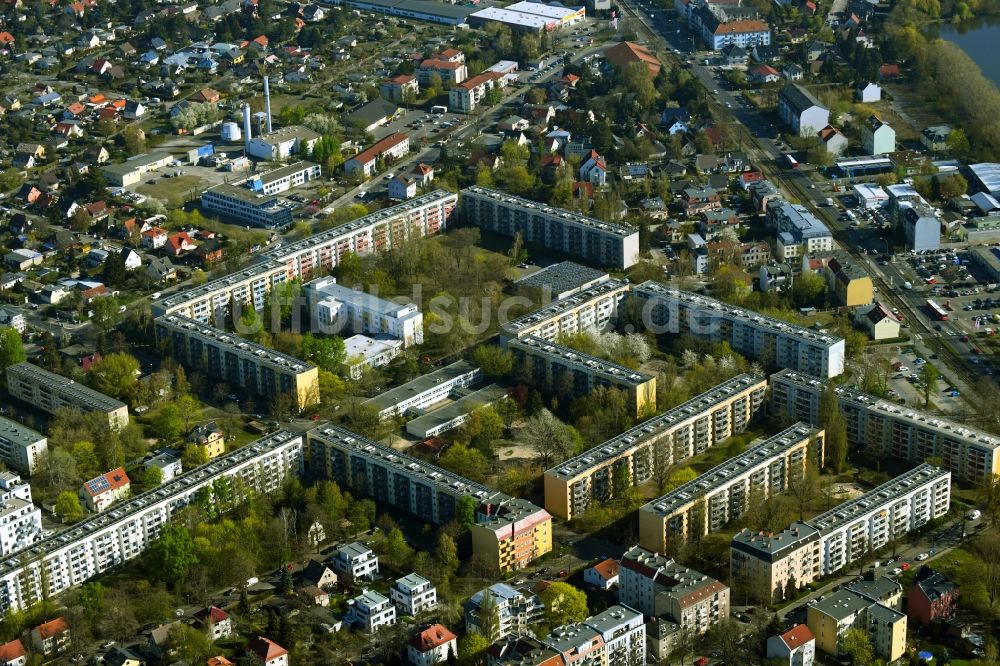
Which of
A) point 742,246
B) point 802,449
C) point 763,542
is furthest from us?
point 742,246

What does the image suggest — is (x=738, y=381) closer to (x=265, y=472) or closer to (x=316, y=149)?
(x=265, y=472)

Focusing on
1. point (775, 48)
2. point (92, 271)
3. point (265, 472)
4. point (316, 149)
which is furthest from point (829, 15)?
point (265, 472)

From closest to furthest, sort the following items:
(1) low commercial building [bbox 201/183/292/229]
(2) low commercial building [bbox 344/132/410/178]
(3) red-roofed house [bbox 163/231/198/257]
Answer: (3) red-roofed house [bbox 163/231/198/257] < (1) low commercial building [bbox 201/183/292/229] < (2) low commercial building [bbox 344/132/410/178]

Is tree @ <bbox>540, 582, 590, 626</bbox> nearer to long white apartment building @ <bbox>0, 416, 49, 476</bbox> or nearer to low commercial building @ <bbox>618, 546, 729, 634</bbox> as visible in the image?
low commercial building @ <bbox>618, 546, 729, 634</bbox>

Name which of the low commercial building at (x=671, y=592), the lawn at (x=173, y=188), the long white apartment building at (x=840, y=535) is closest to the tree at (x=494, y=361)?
the long white apartment building at (x=840, y=535)

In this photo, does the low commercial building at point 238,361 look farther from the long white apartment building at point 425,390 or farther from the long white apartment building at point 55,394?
the long white apartment building at point 55,394

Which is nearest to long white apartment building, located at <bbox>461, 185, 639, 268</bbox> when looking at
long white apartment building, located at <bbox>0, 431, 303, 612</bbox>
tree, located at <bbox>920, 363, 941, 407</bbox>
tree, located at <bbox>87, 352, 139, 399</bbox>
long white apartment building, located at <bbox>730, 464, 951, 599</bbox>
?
tree, located at <bbox>920, 363, 941, 407</bbox>

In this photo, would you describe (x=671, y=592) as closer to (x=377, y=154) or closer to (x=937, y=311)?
(x=937, y=311)
